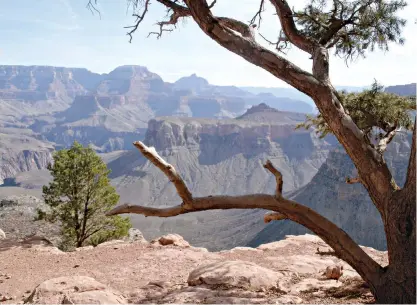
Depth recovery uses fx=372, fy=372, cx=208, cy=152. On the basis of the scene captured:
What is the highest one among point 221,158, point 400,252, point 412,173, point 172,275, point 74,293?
point 412,173

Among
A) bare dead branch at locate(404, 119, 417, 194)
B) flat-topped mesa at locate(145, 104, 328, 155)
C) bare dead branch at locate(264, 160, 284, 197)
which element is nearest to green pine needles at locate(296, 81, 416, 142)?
bare dead branch at locate(404, 119, 417, 194)

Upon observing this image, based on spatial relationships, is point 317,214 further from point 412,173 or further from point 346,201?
point 346,201

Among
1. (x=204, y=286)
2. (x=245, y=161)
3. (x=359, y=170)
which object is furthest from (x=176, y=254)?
(x=245, y=161)

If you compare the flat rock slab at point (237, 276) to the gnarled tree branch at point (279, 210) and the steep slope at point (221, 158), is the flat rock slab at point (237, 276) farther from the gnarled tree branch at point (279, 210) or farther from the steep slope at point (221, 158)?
the steep slope at point (221, 158)

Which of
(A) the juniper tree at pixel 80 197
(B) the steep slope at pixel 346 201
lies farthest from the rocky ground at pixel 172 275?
(B) the steep slope at pixel 346 201

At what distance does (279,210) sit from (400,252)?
1.54 m

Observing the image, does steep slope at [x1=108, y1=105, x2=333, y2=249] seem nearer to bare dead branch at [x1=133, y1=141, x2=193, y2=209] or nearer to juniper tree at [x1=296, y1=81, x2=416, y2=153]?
juniper tree at [x1=296, y1=81, x2=416, y2=153]

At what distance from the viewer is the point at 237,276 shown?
7.43 m

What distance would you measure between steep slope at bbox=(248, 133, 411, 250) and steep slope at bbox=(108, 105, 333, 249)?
5925cm

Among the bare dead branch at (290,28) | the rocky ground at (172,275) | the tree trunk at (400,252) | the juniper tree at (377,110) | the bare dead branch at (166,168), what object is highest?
the bare dead branch at (290,28)

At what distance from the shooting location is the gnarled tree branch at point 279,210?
190 inches

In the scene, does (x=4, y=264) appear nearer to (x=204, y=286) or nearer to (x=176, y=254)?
(x=176, y=254)

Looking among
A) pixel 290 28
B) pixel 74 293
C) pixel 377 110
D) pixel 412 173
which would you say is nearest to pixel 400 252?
pixel 412 173

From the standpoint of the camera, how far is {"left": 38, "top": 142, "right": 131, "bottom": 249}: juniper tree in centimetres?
1767
